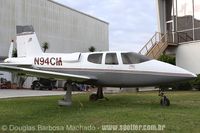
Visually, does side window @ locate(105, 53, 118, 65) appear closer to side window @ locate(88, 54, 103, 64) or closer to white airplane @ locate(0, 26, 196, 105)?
white airplane @ locate(0, 26, 196, 105)

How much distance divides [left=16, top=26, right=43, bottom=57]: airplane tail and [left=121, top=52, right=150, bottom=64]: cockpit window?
5002mm

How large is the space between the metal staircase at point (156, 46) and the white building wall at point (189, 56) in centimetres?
149

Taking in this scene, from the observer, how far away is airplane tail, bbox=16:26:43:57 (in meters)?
18.0

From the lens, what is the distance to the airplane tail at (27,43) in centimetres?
1798

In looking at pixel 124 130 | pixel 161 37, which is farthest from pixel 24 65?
pixel 161 37

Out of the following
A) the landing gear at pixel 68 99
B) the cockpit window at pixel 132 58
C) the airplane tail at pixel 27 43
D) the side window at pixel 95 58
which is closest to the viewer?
the landing gear at pixel 68 99

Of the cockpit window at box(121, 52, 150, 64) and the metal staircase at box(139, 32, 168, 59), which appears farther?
the metal staircase at box(139, 32, 168, 59)

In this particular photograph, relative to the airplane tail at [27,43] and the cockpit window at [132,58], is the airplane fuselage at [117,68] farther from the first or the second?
the airplane tail at [27,43]

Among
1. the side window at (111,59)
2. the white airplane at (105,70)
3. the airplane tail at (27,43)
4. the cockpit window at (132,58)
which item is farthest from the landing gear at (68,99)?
the airplane tail at (27,43)

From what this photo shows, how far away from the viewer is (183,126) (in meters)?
8.68

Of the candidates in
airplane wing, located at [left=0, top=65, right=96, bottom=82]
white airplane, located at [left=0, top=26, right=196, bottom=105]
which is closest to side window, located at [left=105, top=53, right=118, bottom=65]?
white airplane, located at [left=0, top=26, right=196, bottom=105]

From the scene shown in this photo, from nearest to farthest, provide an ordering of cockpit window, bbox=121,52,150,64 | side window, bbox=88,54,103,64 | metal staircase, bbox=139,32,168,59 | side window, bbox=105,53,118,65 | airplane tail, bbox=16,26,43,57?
cockpit window, bbox=121,52,150,64
side window, bbox=105,53,118,65
side window, bbox=88,54,103,64
airplane tail, bbox=16,26,43,57
metal staircase, bbox=139,32,168,59

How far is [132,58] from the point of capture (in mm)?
14094

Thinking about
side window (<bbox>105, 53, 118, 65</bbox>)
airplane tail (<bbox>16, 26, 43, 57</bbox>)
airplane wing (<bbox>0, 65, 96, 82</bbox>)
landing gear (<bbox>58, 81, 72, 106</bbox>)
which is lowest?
landing gear (<bbox>58, 81, 72, 106</bbox>)
